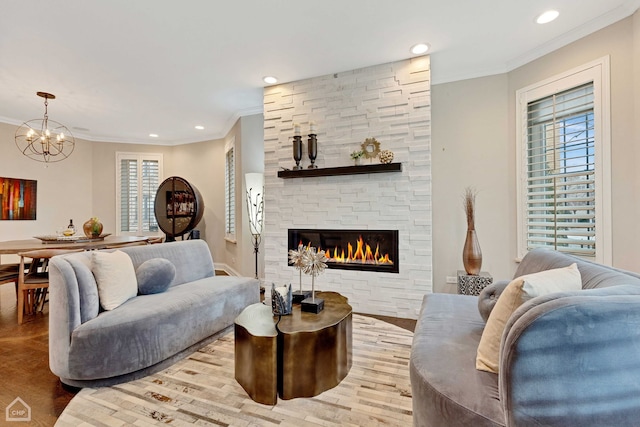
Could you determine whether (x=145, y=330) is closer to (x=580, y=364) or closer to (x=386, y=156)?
(x=580, y=364)

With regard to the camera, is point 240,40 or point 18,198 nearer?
point 240,40

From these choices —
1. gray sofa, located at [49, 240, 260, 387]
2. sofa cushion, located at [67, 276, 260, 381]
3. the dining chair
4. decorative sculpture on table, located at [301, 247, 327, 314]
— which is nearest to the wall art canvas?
the dining chair

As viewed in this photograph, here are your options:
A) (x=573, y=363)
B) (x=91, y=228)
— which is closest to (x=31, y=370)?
(x=91, y=228)

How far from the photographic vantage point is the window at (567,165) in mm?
2639

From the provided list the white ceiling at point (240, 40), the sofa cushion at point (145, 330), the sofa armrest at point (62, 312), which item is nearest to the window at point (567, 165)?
the white ceiling at point (240, 40)

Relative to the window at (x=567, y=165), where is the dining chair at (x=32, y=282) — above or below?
below

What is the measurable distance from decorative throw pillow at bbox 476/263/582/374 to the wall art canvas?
6.91m

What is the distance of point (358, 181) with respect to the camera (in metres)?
3.54

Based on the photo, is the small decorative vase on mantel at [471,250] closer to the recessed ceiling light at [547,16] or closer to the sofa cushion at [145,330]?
the recessed ceiling light at [547,16]

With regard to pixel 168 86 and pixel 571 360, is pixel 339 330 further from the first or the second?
pixel 168 86

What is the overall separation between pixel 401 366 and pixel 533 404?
136cm

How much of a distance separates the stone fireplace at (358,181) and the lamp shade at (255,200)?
1.70ft

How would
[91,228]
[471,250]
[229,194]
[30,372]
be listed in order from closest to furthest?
[30,372]
[471,250]
[91,228]
[229,194]

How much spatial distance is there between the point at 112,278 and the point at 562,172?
13.5 feet
